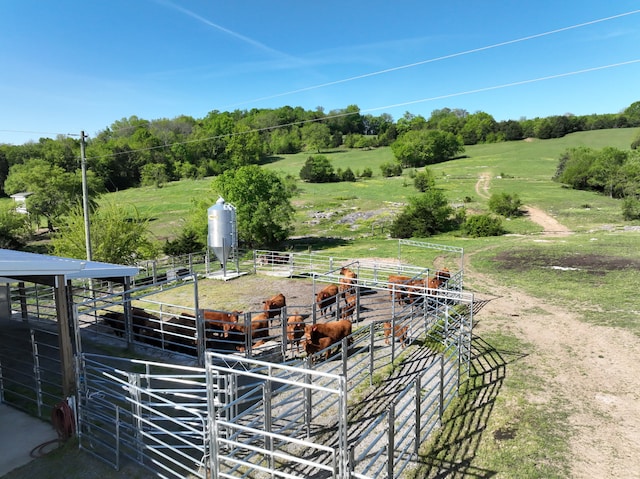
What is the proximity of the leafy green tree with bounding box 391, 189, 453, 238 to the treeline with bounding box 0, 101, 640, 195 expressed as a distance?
45942 mm

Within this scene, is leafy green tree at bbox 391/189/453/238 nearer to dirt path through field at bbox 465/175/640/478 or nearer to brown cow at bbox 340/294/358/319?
dirt path through field at bbox 465/175/640/478

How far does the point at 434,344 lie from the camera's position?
37.9 ft

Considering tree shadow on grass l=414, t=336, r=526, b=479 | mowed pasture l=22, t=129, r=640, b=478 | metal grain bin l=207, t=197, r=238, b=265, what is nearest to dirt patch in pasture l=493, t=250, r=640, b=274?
mowed pasture l=22, t=129, r=640, b=478

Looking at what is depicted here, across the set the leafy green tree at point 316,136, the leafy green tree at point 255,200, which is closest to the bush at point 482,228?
the leafy green tree at point 255,200

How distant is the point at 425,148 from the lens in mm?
89562

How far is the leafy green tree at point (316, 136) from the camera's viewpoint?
115m

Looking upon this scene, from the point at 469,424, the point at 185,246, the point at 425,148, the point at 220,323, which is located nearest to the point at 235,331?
the point at 220,323

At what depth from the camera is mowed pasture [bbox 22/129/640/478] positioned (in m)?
6.72

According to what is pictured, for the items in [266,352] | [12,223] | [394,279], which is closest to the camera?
[266,352]

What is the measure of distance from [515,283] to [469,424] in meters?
11.6

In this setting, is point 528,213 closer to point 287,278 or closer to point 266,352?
point 287,278

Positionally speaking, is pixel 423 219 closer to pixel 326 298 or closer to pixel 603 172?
pixel 326 298

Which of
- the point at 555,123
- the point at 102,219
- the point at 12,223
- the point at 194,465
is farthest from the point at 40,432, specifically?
the point at 555,123

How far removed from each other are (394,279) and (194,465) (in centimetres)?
1079
